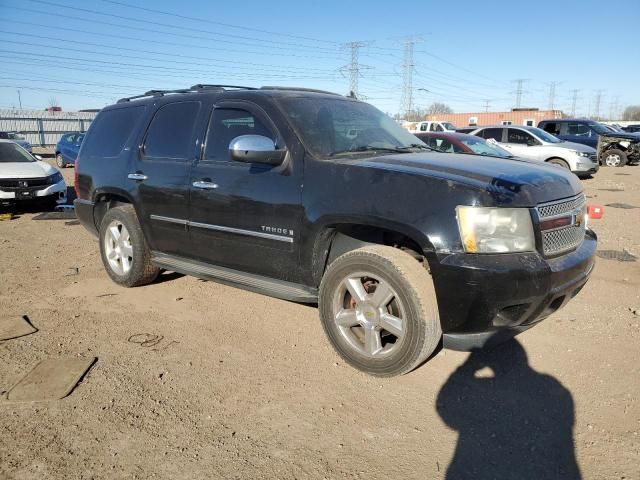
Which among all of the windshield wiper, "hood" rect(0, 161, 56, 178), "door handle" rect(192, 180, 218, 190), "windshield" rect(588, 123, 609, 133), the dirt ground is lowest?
the dirt ground

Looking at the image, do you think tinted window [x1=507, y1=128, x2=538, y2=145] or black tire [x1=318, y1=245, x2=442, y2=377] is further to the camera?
tinted window [x1=507, y1=128, x2=538, y2=145]

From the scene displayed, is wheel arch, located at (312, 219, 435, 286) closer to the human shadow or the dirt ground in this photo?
the dirt ground

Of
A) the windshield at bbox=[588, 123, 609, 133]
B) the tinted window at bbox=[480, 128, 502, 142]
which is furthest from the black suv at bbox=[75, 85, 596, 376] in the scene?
the windshield at bbox=[588, 123, 609, 133]

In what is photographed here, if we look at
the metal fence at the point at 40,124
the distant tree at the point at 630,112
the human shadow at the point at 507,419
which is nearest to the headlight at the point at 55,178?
the human shadow at the point at 507,419

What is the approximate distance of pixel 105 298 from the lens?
15.7 ft

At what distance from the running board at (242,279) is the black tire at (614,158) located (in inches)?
785

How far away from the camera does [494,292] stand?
8.91ft

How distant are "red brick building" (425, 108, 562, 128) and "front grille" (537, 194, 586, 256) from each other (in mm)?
45147

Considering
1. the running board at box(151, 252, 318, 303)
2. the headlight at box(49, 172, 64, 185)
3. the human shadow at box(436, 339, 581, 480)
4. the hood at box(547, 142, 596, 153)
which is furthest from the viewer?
the hood at box(547, 142, 596, 153)

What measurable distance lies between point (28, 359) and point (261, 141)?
7.45 feet

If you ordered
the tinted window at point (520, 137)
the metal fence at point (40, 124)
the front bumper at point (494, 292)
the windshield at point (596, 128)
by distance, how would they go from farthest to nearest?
1. the metal fence at point (40, 124)
2. the windshield at point (596, 128)
3. the tinted window at point (520, 137)
4. the front bumper at point (494, 292)

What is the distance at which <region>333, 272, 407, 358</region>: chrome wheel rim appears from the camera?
10.1 ft

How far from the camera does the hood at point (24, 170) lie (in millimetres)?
9484

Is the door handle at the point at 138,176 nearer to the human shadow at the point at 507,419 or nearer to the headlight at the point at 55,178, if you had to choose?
the human shadow at the point at 507,419
